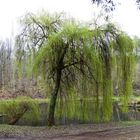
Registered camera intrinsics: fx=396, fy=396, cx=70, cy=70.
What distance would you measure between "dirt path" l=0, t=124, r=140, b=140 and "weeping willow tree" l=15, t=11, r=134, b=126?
1.69 metres

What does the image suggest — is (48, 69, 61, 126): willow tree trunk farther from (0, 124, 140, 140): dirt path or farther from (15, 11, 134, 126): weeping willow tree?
(0, 124, 140, 140): dirt path

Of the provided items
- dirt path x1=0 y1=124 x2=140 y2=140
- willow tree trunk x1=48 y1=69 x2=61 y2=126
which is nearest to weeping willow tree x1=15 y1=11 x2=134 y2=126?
willow tree trunk x1=48 y1=69 x2=61 y2=126

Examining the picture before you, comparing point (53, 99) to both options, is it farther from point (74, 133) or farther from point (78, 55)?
point (74, 133)

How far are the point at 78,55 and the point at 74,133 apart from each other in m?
4.42

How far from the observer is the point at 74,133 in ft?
59.9

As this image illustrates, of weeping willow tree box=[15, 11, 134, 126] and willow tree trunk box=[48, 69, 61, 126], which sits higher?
weeping willow tree box=[15, 11, 134, 126]

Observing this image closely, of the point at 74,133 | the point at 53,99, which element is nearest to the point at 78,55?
the point at 53,99

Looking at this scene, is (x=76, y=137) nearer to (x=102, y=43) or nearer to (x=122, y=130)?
(x=122, y=130)

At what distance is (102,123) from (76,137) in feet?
17.7

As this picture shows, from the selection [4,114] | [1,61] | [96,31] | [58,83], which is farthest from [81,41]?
[1,61]

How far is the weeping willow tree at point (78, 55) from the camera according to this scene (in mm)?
20422

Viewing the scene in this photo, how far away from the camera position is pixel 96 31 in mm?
20922

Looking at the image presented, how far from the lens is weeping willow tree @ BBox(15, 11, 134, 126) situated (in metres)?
20.4

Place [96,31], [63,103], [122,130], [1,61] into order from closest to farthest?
1. [122,130]
2. [96,31]
3. [63,103]
4. [1,61]
